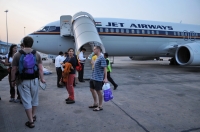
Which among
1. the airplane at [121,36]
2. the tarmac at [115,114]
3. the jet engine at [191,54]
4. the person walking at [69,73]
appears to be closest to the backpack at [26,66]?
the tarmac at [115,114]

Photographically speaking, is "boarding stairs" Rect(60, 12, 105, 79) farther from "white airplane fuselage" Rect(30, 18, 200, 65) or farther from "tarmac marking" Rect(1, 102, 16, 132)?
"tarmac marking" Rect(1, 102, 16, 132)

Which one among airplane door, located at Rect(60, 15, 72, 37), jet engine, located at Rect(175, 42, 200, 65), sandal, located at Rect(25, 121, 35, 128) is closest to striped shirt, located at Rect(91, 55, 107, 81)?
sandal, located at Rect(25, 121, 35, 128)

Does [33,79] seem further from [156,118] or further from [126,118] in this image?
[156,118]

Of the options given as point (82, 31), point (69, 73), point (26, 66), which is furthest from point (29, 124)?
point (82, 31)

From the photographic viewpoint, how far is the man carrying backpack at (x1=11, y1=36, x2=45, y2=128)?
10.5 ft

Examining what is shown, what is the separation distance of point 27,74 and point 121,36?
10598 mm

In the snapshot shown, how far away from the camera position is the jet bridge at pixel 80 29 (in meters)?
9.34

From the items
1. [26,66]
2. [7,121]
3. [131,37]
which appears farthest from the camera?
[131,37]

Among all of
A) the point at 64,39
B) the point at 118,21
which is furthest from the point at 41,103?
the point at 118,21

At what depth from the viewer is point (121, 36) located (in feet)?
42.9

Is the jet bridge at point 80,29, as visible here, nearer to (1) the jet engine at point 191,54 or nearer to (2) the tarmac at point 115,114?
(2) the tarmac at point 115,114

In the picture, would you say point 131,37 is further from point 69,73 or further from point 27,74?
point 27,74

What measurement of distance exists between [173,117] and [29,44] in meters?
3.41

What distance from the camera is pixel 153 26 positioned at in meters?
14.5
